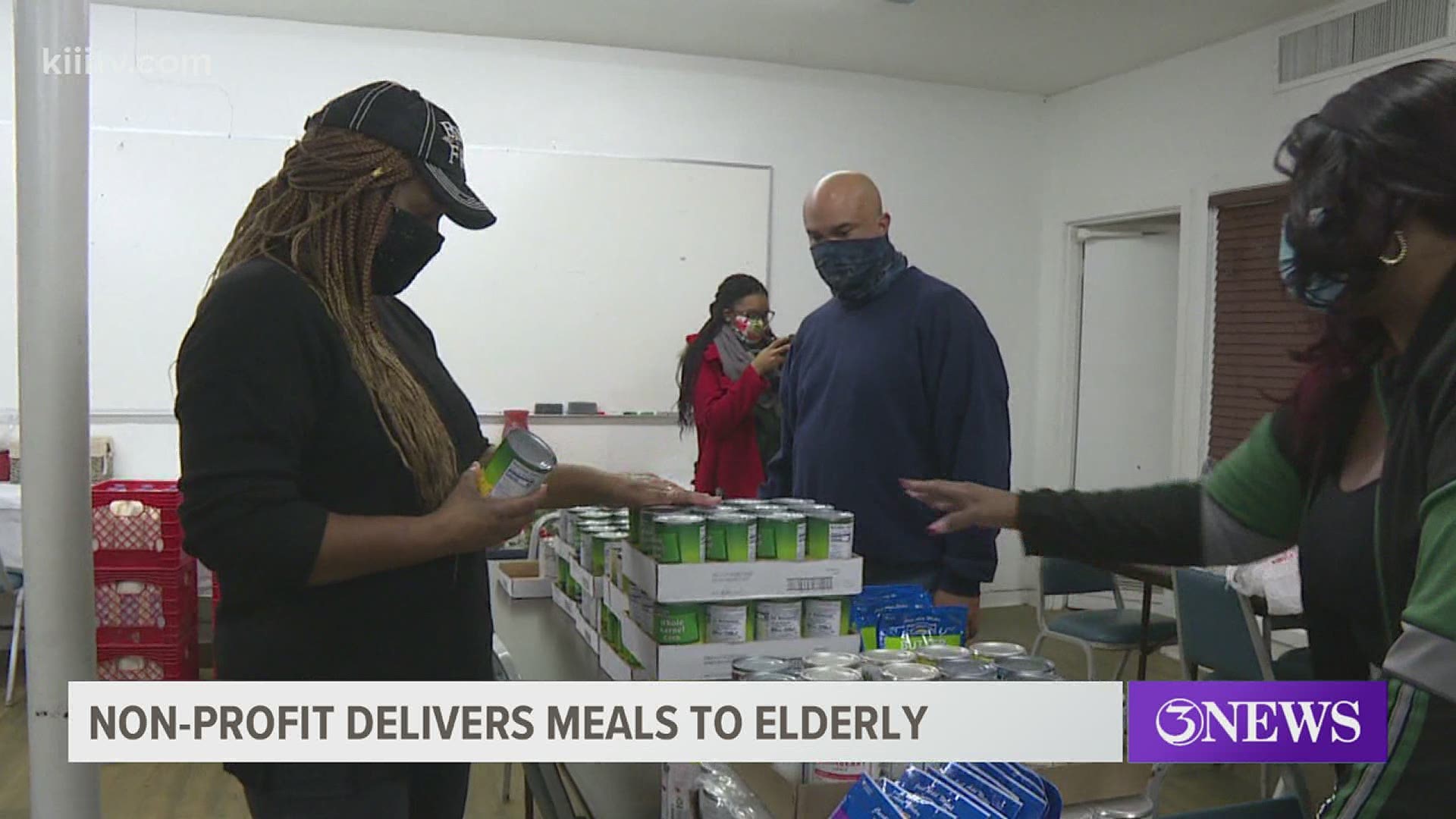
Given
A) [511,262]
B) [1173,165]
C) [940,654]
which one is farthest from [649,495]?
[1173,165]

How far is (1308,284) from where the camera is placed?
0.92 meters

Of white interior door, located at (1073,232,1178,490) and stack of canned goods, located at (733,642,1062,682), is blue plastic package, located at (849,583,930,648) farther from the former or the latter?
white interior door, located at (1073,232,1178,490)

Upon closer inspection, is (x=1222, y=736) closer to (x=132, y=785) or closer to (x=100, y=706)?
(x=100, y=706)

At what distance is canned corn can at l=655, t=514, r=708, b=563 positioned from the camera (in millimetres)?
1263

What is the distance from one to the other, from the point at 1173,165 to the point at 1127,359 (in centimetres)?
101

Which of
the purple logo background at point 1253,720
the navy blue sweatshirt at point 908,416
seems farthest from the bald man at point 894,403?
the purple logo background at point 1253,720

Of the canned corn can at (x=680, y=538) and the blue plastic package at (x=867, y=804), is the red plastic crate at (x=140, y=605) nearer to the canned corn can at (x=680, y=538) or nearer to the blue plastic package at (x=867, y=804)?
the canned corn can at (x=680, y=538)

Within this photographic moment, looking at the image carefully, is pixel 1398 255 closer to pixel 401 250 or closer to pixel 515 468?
pixel 515 468

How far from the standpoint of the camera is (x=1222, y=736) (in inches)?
50.5

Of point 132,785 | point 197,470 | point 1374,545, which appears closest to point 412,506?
point 197,470

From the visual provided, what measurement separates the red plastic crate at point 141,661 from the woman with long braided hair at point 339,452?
9.27ft

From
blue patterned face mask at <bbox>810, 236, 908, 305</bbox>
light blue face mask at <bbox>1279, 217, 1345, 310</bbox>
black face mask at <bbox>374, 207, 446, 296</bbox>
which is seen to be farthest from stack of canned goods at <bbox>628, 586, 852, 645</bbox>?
blue patterned face mask at <bbox>810, 236, 908, 305</bbox>

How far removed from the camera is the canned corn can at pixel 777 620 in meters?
1.31

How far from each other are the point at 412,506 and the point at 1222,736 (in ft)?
3.46
